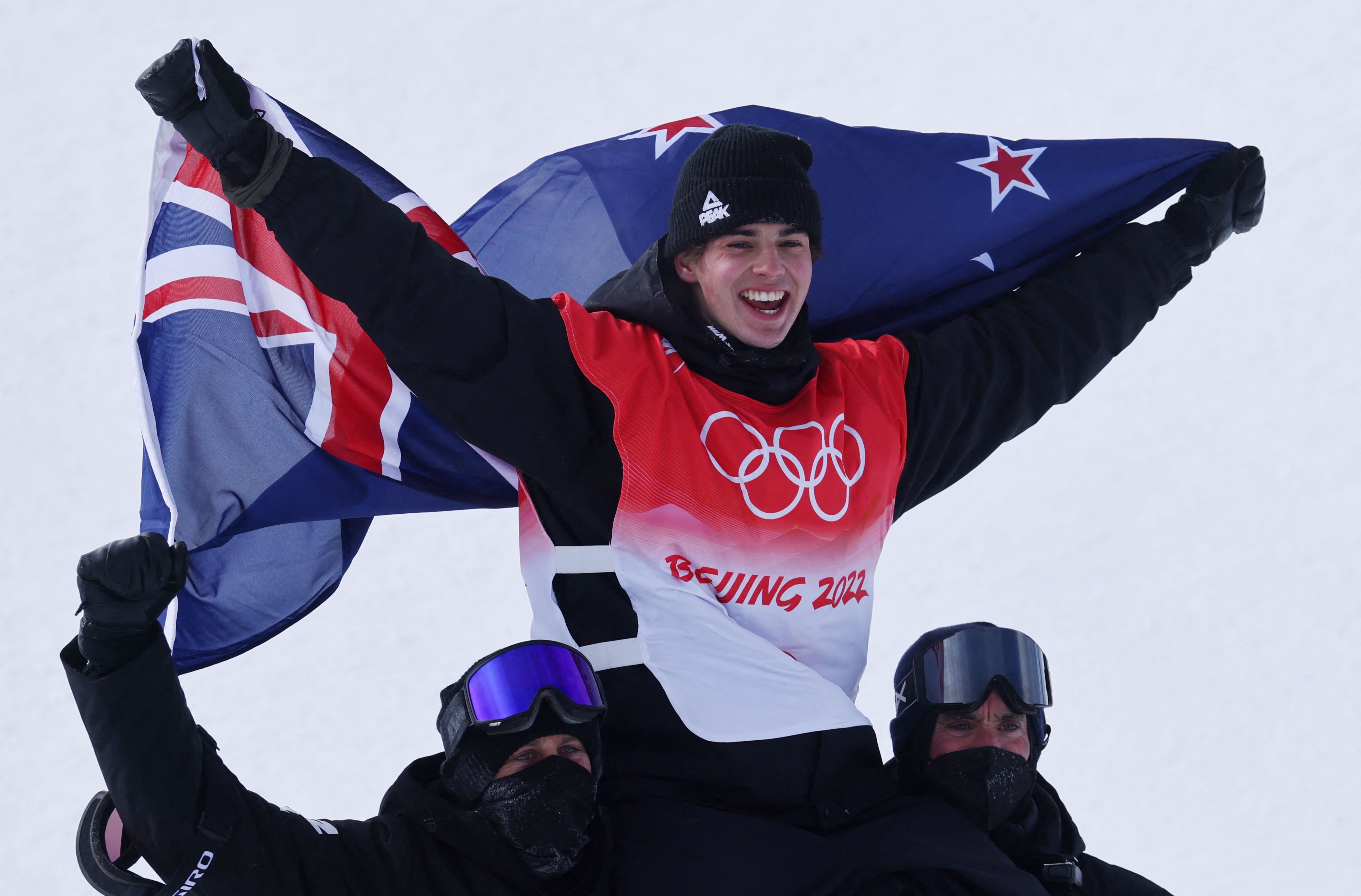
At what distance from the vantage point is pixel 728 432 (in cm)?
272

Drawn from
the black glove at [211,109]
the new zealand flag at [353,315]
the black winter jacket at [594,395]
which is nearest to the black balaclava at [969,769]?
the black winter jacket at [594,395]

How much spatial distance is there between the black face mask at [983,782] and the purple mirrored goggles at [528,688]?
707mm

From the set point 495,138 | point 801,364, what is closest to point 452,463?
point 801,364

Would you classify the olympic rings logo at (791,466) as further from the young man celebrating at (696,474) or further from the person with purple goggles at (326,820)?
the person with purple goggles at (326,820)

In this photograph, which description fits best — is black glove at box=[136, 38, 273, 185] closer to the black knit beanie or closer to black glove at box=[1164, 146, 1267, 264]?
the black knit beanie

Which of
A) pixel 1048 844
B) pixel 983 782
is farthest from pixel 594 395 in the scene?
pixel 1048 844

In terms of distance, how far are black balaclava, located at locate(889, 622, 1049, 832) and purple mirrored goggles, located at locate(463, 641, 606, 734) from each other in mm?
708

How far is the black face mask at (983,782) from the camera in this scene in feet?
9.43

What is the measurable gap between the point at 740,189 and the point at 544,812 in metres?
1.13

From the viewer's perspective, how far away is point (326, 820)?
98.8 inches

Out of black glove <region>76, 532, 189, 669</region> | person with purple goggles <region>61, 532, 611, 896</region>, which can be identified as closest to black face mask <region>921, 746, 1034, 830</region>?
person with purple goggles <region>61, 532, 611, 896</region>

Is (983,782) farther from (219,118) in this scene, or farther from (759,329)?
(219,118)

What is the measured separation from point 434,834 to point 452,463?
735mm

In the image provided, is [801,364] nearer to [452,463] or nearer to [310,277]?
[452,463]
